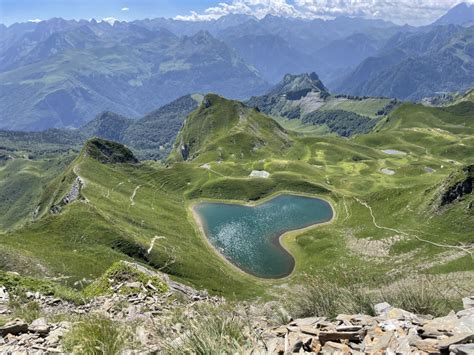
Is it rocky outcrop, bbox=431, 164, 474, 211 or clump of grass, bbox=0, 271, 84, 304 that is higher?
clump of grass, bbox=0, 271, 84, 304

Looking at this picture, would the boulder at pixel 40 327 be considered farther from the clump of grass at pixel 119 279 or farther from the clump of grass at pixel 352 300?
the clump of grass at pixel 119 279

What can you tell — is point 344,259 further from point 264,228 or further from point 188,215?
point 188,215

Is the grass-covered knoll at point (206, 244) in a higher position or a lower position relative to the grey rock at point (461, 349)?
lower

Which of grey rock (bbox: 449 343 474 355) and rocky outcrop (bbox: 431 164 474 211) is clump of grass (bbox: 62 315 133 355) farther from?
rocky outcrop (bbox: 431 164 474 211)

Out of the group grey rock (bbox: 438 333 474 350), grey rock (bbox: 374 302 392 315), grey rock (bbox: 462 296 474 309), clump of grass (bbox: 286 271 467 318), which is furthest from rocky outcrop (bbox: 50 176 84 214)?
grey rock (bbox: 438 333 474 350)

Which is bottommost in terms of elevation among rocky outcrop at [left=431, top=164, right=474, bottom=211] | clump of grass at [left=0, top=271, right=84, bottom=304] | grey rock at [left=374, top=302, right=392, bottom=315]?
Result: rocky outcrop at [left=431, top=164, right=474, bottom=211]

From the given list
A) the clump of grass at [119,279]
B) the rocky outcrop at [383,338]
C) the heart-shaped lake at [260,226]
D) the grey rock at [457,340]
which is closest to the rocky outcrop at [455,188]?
the heart-shaped lake at [260,226]

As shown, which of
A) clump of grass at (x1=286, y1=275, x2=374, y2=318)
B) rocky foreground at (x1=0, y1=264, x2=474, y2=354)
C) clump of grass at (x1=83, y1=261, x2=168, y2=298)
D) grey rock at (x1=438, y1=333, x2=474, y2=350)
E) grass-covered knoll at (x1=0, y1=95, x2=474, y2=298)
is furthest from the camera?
grass-covered knoll at (x1=0, y1=95, x2=474, y2=298)
